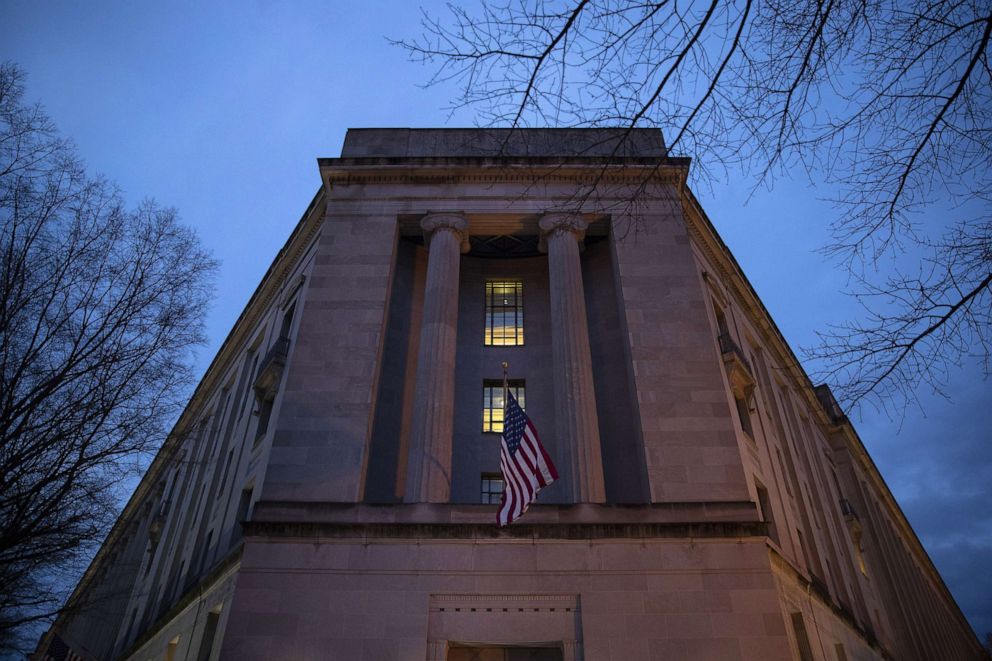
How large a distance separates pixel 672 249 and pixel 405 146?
1186 centimetres

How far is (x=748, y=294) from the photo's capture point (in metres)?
34.2

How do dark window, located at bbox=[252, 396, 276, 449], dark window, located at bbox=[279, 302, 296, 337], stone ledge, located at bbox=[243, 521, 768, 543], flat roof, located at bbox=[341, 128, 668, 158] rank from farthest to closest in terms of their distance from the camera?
Result: dark window, located at bbox=[279, 302, 296, 337] < flat roof, located at bbox=[341, 128, 668, 158] < dark window, located at bbox=[252, 396, 276, 449] < stone ledge, located at bbox=[243, 521, 768, 543]

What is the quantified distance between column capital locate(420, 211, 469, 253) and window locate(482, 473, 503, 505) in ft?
29.6

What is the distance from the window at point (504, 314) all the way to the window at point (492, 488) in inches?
211

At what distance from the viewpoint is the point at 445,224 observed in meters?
24.7

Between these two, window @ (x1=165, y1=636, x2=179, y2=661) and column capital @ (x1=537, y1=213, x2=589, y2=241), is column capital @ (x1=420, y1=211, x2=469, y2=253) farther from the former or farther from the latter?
window @ (x1=165, y1=636, x2=179, y2=661)

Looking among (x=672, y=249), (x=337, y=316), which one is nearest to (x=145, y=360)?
(x=337, y=316)

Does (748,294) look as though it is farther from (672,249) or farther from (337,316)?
(337,316)

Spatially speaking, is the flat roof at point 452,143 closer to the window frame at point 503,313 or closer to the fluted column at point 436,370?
the fluted column at point 436,370

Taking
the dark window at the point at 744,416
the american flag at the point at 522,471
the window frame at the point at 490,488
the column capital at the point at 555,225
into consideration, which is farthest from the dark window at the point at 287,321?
the dark window at the point at 744,416

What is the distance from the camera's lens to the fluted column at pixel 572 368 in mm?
18875

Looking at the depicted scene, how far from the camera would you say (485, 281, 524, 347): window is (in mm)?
25328

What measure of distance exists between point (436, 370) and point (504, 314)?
20.1 ft

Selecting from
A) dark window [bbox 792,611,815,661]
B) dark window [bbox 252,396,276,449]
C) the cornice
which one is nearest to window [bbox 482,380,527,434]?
the cornice
